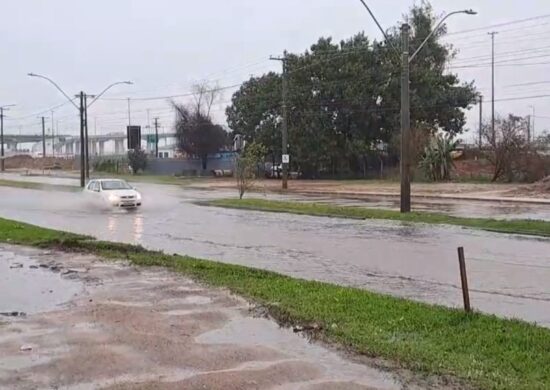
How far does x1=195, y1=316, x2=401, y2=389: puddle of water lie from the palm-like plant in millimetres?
52078

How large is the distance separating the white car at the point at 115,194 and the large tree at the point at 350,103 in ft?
116

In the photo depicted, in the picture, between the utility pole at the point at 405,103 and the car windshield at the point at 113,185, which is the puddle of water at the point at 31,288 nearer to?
the utility pole at the point at 405,103

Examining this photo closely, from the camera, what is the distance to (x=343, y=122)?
69.2 meters

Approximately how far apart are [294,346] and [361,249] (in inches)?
371

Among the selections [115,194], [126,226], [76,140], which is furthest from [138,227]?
[76,140]

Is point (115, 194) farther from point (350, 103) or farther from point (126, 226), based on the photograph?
point (350, 103)

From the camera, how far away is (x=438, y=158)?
2320 inches

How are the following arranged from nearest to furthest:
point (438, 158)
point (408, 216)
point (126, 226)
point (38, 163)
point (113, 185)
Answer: point (126, 226)
point (408, 216)
point (113, 185)
point (438, 158)
point (38, 163)

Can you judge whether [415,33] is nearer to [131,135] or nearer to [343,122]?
[343,122]

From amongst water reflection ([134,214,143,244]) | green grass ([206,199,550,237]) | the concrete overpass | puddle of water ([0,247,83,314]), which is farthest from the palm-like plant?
the concrete overpass

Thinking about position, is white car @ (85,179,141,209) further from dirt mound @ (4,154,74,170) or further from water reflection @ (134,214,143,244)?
dirt mound @ (4,154,74,170)

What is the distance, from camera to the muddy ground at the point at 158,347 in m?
5.98

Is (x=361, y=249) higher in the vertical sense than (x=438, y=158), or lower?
lower

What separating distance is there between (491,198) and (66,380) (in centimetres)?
3468
